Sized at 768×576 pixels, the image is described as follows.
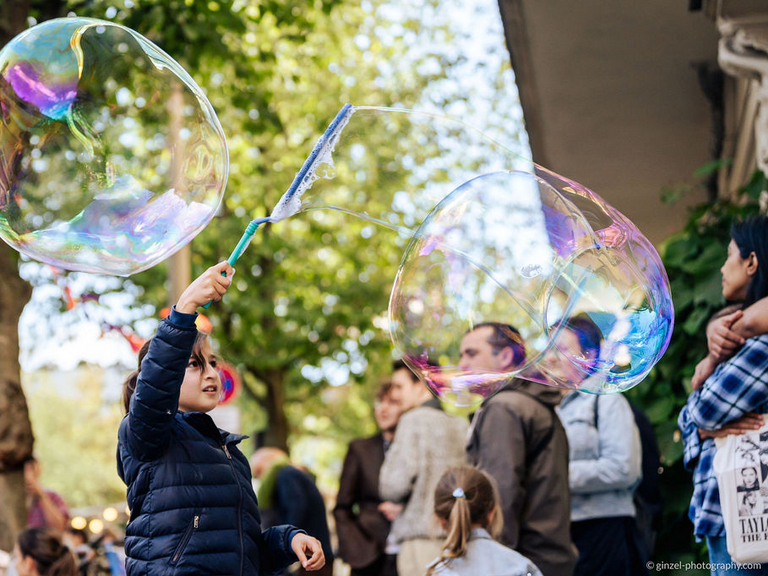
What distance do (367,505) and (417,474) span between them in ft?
3.26

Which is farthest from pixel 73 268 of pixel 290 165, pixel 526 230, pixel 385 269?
pixel 385 269

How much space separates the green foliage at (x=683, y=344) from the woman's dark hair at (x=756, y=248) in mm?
2601

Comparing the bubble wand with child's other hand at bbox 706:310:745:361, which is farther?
child's other hand at bbox 706:310:745:361

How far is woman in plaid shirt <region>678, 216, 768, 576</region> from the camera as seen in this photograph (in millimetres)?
3748

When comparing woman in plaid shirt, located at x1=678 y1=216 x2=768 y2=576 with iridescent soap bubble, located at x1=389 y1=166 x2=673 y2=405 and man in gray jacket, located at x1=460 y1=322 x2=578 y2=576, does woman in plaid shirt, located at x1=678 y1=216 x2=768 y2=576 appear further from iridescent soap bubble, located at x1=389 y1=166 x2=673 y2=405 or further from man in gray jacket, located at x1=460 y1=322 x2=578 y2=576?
man in gray jacket, located at x1=460 y1=322 x2=578 y2=576

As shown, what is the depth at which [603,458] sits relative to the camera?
534 centimetres

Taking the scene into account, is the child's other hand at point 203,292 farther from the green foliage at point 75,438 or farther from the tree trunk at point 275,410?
the green foliage at point 75,438

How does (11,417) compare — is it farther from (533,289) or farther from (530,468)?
(533,289)

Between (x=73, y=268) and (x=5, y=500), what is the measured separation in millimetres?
4117

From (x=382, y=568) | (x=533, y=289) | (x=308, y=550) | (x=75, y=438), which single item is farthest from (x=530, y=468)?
(x=75, y=438)

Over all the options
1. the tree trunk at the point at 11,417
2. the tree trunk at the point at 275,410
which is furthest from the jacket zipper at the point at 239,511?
the tree trunk at the point at 275,410

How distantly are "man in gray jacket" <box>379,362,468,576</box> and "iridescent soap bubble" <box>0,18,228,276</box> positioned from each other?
2281 mm

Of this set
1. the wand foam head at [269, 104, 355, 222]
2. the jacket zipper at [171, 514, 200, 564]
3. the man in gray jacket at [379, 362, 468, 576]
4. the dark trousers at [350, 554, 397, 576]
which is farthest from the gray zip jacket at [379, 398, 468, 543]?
the jacket zipper at [171, 514, 200, 564]

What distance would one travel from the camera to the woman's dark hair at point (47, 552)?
18.4 feet
